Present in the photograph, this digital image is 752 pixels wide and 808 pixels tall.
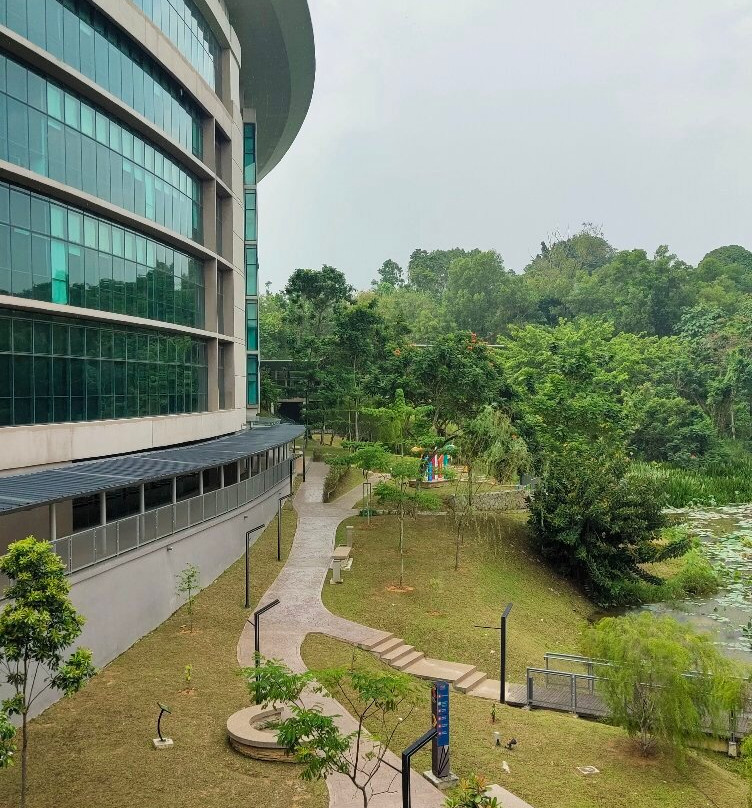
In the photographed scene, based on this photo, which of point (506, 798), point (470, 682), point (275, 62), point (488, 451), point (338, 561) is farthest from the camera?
point (275, 62)

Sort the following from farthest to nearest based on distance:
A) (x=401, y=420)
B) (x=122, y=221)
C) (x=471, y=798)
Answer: (x=401, y=420) < (x=122, y=221) < (x=471, y=798)

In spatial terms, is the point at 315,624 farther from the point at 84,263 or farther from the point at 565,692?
the point at 84,263

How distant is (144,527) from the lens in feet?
71.7

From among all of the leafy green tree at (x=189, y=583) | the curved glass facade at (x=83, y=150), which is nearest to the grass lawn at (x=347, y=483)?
the curved glass facade at (x=83, y=150)

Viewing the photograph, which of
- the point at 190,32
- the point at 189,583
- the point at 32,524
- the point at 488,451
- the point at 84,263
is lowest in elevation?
the point at 189,583

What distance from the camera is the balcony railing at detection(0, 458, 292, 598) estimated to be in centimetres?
1838

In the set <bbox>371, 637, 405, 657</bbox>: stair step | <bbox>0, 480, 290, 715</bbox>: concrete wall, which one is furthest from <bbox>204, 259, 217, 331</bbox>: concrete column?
<bbox>371, 637, 405, 657</bbox>: stair step

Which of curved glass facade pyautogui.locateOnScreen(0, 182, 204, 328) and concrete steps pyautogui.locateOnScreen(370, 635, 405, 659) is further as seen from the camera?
curved glass facade pyautogui.locateOnScreen(0, 182, 204, 328)

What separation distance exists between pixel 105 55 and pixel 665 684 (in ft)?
81.2

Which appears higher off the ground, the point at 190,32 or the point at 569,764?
the point at 190,32

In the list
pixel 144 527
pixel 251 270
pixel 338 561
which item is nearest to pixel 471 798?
pixel 144 527

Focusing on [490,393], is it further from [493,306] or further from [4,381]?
[493,306]

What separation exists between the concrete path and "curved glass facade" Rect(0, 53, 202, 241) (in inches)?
556

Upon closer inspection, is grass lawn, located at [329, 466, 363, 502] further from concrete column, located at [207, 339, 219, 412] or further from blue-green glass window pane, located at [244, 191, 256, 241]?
blue-green glass window pane, located at [244, 191, 256, 241]
